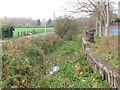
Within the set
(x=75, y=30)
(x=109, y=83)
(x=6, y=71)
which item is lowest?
(x=109, y=83)

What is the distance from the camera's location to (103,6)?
1747 centimetres

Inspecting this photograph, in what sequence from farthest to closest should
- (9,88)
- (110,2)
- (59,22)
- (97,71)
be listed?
(59,22) → (110,2) → (97,71) → (9,88)

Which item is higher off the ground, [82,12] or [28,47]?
[82,12]

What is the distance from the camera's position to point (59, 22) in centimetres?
2153

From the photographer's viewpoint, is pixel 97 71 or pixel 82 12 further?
pixel 82 12

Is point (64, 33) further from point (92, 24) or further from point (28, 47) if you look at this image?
point (28, 47)

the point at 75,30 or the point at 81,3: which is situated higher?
the point at 81,3

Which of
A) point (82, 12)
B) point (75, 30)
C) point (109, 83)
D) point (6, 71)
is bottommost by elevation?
point (109, 83)

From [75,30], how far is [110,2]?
5791mm

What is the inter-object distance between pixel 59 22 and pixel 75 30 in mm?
2137

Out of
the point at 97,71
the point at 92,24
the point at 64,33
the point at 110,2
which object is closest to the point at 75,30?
the point at 64,33

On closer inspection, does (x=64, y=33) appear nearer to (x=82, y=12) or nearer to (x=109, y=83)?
(x=82, y=12)

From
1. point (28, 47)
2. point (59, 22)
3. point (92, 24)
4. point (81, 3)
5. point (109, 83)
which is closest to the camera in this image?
point (109, 83)

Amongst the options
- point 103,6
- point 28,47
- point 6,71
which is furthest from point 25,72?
point 103,6
